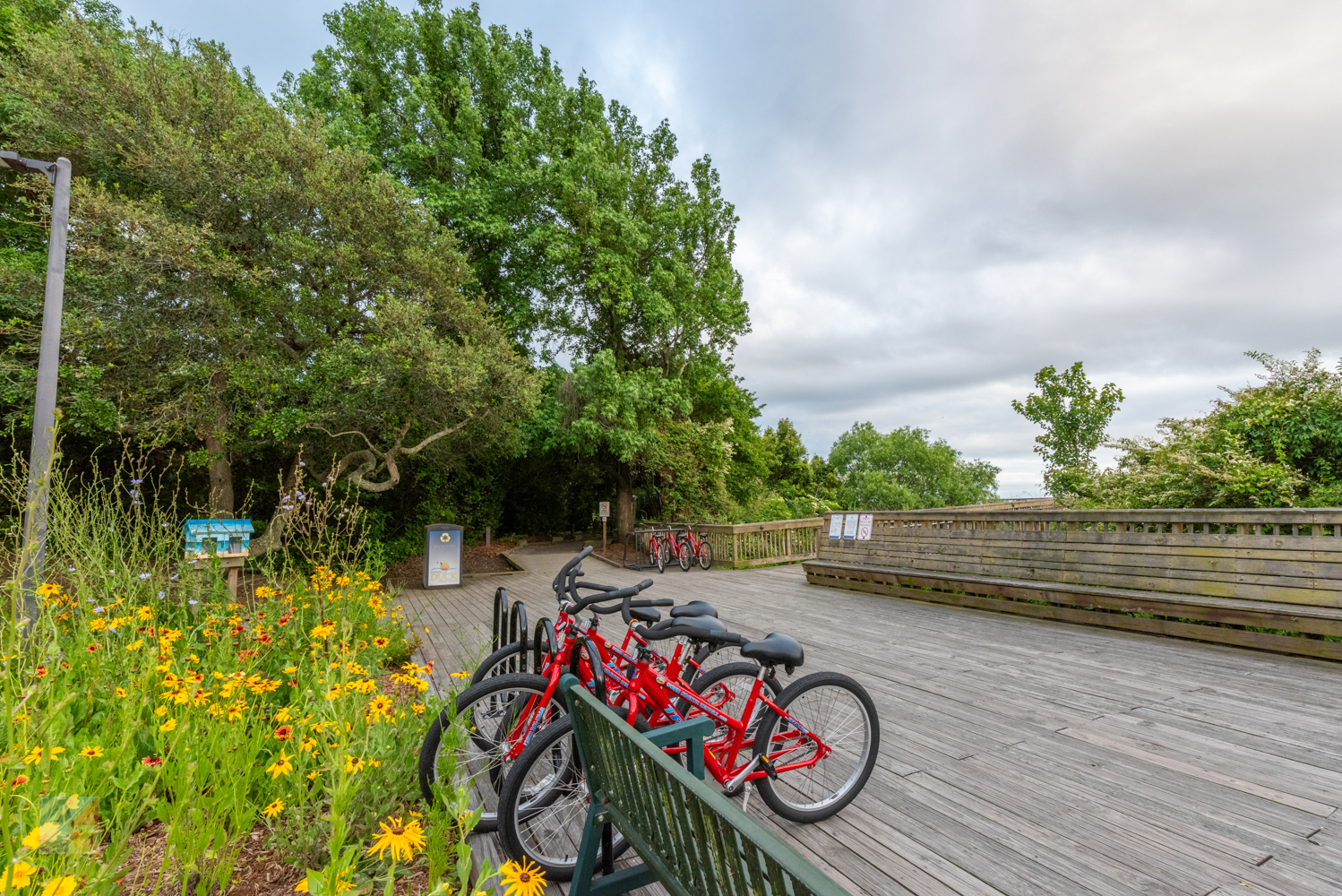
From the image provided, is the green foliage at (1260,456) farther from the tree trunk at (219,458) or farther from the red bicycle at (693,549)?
the tree trunk at (219,458)

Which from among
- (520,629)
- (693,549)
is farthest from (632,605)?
(693,549)

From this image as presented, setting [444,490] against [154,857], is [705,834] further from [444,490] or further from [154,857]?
[444,490]

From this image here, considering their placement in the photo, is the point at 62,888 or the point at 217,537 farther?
the point at 217,537

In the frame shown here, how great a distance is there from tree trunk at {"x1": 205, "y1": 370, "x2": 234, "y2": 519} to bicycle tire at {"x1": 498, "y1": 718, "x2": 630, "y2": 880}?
7095 mm

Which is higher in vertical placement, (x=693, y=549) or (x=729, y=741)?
(x=729, y=741)

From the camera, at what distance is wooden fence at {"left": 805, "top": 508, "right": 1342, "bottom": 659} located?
4113 millimetres

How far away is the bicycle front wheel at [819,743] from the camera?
2223mm

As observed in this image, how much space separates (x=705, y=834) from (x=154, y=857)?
202cm

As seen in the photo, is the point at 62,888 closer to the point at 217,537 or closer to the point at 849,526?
the point at 217,537

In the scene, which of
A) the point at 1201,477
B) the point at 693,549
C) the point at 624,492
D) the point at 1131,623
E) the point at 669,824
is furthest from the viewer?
the point at 624,492

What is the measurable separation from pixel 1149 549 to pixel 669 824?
5.66 metres

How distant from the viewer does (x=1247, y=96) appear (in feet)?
18.9

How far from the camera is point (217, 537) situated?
4566mm

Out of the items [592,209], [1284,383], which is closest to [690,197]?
[592,209]
